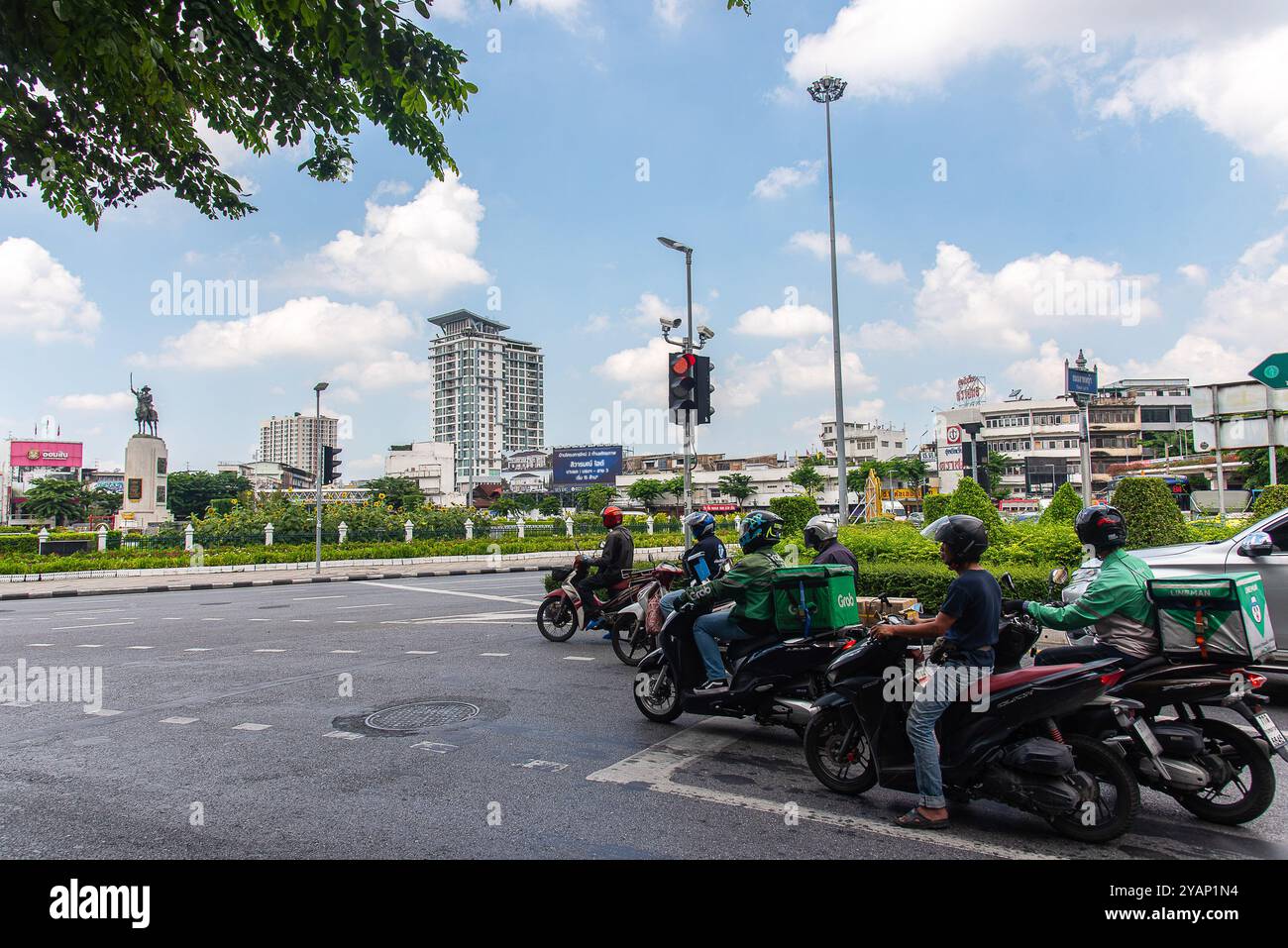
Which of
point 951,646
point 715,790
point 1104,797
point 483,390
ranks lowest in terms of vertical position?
point 715,790

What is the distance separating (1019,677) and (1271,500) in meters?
11.5

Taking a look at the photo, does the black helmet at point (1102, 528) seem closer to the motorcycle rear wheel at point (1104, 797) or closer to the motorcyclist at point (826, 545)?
the motorcycle rear wheel at point (1104, 797)

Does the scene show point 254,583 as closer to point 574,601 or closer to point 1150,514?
→ point 574,601

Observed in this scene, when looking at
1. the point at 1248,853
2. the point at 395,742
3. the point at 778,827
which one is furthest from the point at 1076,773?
the point at 395,742

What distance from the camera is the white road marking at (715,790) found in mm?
3936

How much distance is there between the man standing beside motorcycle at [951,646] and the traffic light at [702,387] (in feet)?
19.8

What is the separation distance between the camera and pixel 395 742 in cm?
574

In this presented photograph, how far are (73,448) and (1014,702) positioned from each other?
132 meters

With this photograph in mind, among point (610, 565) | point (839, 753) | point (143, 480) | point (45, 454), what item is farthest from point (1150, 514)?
point (45, 454)

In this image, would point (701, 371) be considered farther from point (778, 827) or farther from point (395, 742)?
point (778, 827)

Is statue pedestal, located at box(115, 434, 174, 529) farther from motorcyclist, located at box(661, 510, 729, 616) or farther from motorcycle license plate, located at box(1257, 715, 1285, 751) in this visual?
motorcycle license plate, located at box(1257, 715, 1285, 751)

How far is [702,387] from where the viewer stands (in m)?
10.2

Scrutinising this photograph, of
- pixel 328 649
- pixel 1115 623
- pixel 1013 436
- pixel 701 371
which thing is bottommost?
pixel 328 649

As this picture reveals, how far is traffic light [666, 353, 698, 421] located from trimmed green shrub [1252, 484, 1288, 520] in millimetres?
9159
